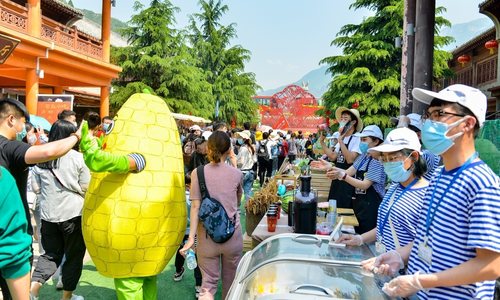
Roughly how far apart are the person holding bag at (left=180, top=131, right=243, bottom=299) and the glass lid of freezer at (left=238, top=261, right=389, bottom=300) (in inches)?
44.8

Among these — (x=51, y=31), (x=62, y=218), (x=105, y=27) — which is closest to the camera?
(x=62, y=218)

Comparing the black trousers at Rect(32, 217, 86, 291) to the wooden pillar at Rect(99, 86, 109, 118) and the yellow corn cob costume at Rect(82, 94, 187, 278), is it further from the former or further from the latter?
the wooden pillar at Rect(99, 86, 109, 118)

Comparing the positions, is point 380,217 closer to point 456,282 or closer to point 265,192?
point 456,282

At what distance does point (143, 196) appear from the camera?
2777 mm

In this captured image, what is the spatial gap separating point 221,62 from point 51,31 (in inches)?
730

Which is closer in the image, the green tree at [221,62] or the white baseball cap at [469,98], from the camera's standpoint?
the white baseball cap at [469,98]

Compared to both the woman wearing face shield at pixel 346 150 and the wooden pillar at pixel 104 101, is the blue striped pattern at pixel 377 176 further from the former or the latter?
the wooden pillar at pixel 104 101

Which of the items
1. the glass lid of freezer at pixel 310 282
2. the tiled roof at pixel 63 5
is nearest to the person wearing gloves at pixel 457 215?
the glass lid of freezer at pixel 310 282

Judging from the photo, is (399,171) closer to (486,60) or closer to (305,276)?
(305,276)

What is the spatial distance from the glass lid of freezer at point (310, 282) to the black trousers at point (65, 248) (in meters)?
2.29

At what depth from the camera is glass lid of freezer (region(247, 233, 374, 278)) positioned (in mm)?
2090

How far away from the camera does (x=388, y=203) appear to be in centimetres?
243

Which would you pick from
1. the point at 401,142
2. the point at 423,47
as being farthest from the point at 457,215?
the point at 423,47

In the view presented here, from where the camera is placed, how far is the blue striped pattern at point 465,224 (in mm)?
1440
